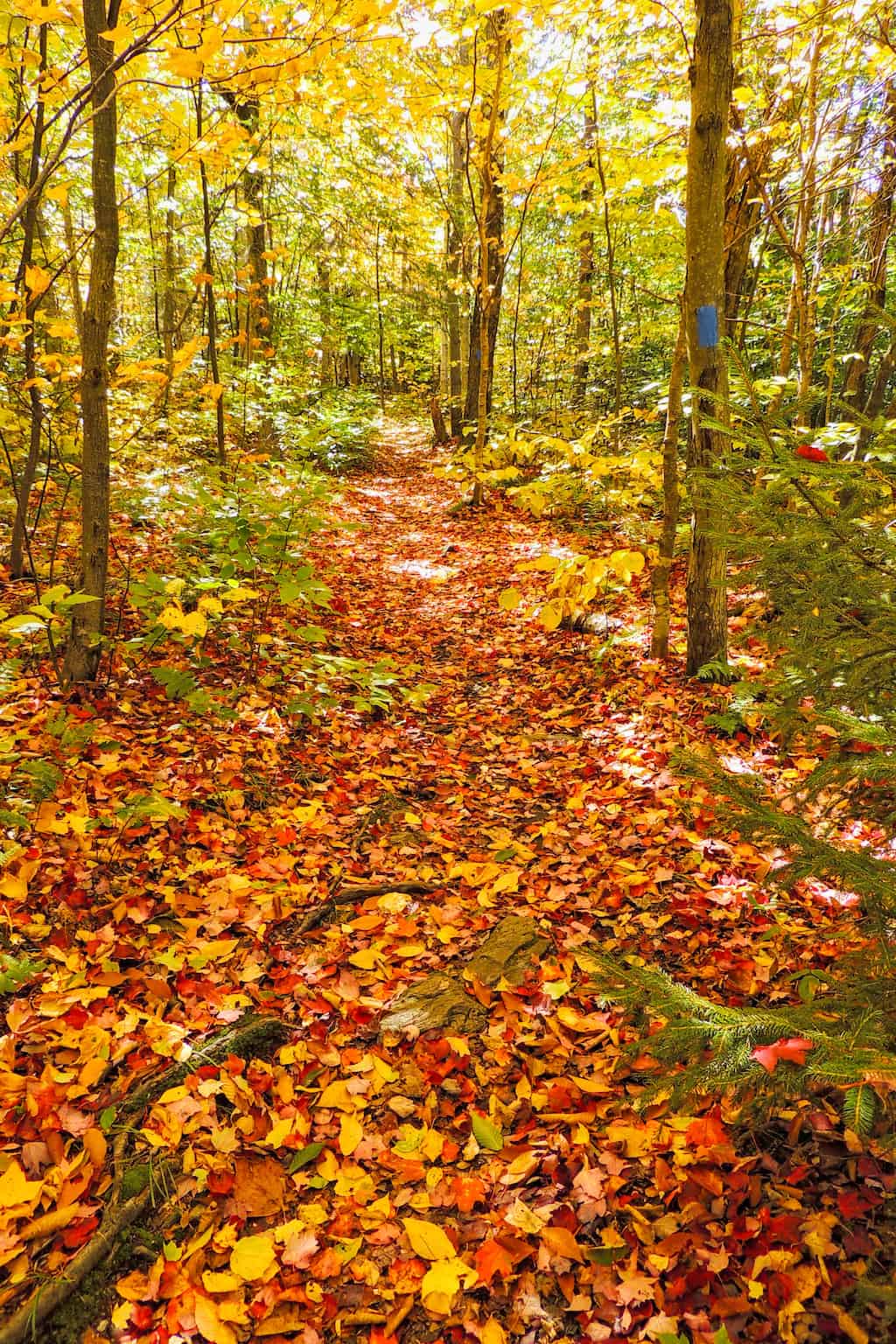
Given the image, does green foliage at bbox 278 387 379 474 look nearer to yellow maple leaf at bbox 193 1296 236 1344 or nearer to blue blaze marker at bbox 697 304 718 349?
blue blaze marker at bbox 697 304 718 349

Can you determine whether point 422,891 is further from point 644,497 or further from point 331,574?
point 644,497

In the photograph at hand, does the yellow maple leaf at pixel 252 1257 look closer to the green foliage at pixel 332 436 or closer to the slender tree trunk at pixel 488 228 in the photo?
the slender tree trunk at pixel 488 228

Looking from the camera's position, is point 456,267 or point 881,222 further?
point 456,267

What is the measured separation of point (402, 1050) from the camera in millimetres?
2527

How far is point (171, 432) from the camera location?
10.7m

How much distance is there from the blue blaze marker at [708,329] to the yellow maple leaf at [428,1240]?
4.42 meters

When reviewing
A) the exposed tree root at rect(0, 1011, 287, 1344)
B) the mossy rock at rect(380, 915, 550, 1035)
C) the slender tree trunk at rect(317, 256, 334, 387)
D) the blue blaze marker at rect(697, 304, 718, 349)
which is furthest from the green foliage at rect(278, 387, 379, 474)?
the exposed tree root at rect(0, 1011, 287, 1344)

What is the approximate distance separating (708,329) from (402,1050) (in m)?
4.15

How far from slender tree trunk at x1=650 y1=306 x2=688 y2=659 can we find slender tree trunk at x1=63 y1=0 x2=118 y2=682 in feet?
11.6

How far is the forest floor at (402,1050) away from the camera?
1750 mm

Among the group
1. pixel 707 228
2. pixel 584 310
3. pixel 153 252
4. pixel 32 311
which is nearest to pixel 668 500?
pixel 707 228

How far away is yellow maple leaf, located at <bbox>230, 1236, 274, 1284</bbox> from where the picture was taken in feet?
6.05

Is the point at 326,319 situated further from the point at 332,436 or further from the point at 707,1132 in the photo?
the point at 707,1132

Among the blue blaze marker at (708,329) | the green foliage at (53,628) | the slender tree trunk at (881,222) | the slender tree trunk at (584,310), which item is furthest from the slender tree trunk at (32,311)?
the slender tree trunk at (584,310)
